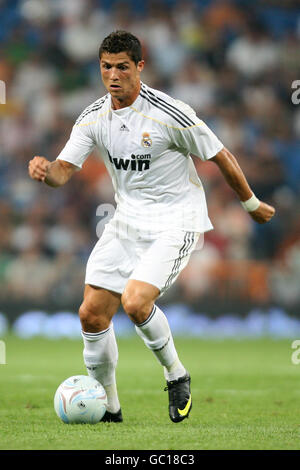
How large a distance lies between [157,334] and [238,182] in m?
1.12

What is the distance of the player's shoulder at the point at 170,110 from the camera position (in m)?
5.48

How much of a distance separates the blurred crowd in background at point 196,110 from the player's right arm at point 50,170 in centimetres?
Answer: 725

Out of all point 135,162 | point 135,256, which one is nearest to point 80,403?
point 135,256

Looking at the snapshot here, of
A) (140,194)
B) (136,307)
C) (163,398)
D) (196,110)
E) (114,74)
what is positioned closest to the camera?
(136,307)

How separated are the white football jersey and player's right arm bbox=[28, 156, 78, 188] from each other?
0.07 meters

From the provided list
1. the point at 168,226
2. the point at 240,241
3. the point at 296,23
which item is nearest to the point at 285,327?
the point at 240,241

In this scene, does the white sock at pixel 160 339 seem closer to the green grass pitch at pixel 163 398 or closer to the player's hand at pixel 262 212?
the green grass pitch at pixel 163 398

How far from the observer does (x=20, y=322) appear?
13.1 meters

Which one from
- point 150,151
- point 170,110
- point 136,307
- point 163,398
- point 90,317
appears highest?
point 170,110

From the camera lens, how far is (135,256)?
18.5ft

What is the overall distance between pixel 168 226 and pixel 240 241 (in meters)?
8.07

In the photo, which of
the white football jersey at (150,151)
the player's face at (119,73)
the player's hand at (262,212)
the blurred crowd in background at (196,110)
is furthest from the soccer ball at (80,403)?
the blurred crowd in background at (196,110)

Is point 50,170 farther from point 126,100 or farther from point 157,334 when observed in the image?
point 157,334
